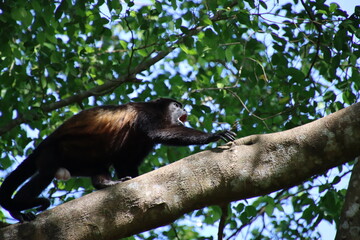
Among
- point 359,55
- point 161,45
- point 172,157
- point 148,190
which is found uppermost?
point 161,45

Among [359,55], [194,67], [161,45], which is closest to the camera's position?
[359,55]

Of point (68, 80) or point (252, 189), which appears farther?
point (68, 80)

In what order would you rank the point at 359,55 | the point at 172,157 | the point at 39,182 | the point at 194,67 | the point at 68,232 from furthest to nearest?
the point at 194,67
the point at 172,157
the point at 359,55
the point at 39,182
the point at 68,232

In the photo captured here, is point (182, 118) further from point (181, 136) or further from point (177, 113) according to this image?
point (181, 136)

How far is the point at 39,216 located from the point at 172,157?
3197 mm

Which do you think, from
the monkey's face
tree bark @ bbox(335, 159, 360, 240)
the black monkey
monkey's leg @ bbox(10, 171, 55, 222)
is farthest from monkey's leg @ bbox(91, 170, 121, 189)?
tree bark @ bbox(335, 159, 360, 240)

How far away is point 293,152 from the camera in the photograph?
285 centimetres

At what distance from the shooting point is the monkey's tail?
158 inches

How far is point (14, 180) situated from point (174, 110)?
2005mm

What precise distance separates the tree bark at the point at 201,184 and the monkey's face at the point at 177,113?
2.36 meters

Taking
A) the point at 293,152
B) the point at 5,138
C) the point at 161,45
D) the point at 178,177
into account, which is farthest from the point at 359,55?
the point at 5,138

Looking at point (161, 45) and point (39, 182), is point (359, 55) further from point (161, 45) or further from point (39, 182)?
point (39, 182)

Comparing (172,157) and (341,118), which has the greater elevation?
(341,118)

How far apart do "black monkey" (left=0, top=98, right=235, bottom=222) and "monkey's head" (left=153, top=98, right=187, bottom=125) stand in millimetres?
119
